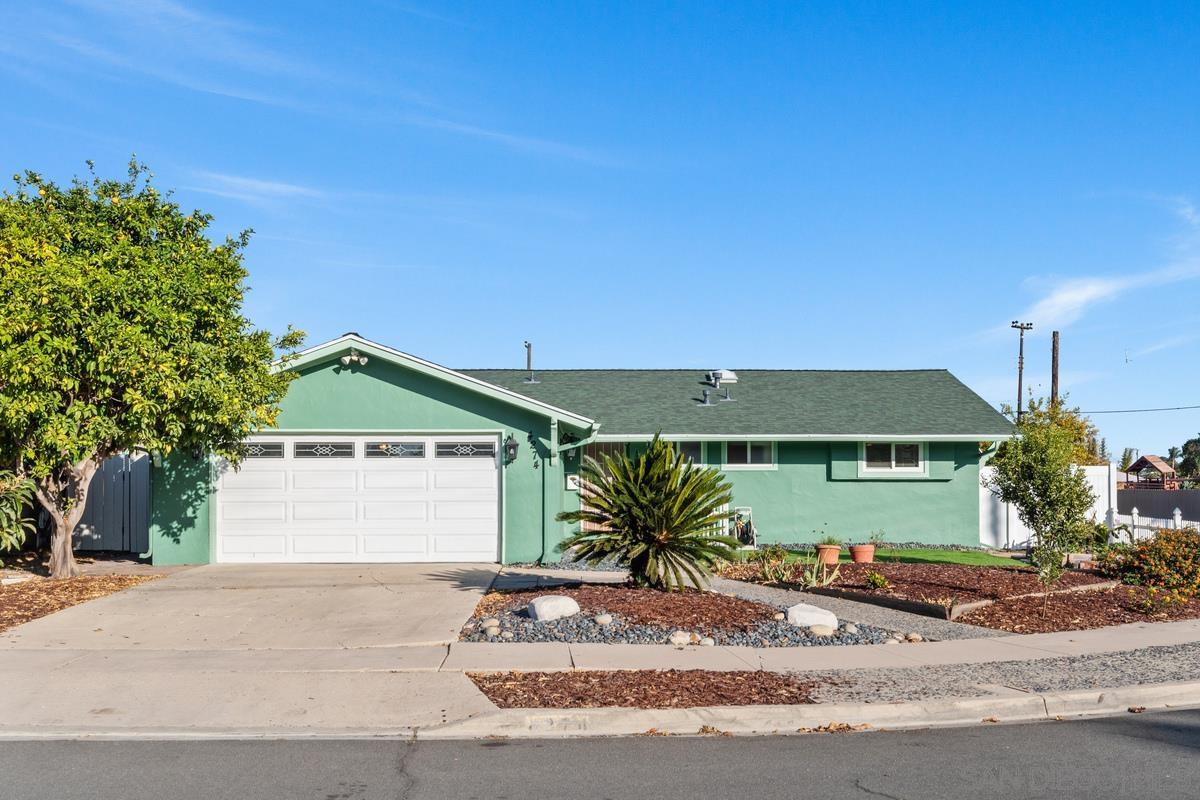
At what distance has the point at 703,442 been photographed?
77.1 ft

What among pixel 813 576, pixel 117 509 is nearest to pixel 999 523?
pixel 813 576

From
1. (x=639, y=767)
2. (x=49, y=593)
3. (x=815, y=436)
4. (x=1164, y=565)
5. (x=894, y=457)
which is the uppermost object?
(x=815, y=436)

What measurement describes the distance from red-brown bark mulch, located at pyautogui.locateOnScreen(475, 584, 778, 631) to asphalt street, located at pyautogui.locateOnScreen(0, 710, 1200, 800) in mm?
4149

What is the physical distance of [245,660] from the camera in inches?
406

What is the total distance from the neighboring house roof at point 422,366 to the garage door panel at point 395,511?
229 centimetres

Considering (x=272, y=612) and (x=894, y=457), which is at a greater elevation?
(x=894, y=457)

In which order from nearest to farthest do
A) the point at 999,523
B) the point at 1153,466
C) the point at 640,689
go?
the point at 640,689 < the point at 999,523 < the point at 1153,466

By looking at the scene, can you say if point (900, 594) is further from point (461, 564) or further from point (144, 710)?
point (144, 710)

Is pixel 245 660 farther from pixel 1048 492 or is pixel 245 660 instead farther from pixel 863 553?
pixel 863 553

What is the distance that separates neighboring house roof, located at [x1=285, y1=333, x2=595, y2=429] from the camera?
18.3m

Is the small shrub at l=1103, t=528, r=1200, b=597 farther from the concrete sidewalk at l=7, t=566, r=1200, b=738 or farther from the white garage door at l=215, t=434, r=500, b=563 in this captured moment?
the white garage door at l=215, t=434, r=500, b=563

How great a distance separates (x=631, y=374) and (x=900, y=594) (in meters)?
13.6

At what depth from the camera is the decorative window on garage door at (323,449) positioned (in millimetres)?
18719

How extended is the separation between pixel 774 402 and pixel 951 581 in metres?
9.57
